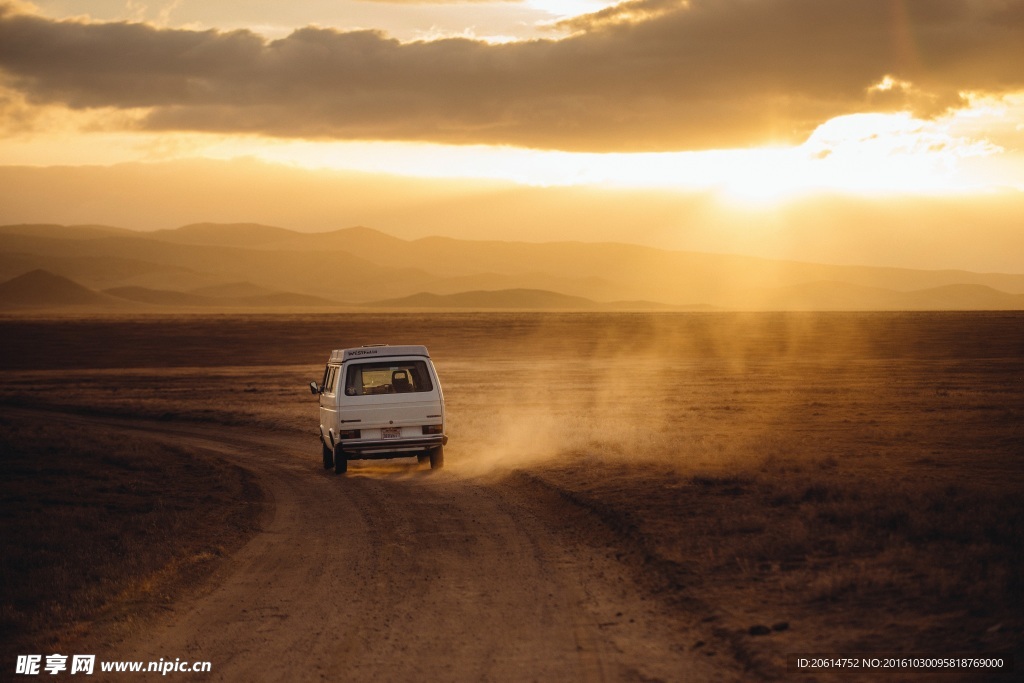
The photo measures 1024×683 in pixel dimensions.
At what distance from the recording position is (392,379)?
2047 centimetres

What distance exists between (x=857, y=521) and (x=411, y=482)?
29.2 feet

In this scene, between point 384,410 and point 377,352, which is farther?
point 377,352

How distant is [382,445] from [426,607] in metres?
10.5

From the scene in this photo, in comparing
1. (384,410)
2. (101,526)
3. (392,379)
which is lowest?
(101,526)

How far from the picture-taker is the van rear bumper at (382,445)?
19531 millimetres

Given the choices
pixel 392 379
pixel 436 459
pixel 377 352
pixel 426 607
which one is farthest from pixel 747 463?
pixel 426 607

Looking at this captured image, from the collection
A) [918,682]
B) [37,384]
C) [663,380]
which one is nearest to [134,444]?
[918,682]

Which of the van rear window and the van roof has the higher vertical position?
the van roof

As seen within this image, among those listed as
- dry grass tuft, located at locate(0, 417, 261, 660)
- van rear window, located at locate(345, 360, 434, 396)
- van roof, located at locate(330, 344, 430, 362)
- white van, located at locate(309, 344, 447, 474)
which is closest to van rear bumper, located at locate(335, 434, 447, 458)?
white van, located at locate(309, 344, 447, 474)

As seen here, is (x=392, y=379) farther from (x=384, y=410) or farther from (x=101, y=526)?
(x=101, y=526)

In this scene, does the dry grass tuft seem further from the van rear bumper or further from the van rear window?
the van rear window

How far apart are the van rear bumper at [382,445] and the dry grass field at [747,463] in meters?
1.08

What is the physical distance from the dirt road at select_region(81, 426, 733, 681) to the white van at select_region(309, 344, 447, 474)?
4279mm

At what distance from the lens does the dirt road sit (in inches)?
298
